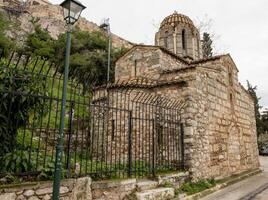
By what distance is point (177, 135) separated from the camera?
8.68 meters

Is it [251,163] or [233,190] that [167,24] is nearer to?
[251,163]

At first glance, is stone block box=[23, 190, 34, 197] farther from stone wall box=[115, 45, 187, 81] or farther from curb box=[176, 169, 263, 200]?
stone wall box=[115, 45, 187, 81]

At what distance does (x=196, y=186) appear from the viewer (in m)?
8.19

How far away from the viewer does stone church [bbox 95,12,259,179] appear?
29.5 feet

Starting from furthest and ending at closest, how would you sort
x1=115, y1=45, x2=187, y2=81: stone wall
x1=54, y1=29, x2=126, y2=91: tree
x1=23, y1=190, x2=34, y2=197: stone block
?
1. x1=54, y1=29, x2=126, y2=91: tree
2. x1=115, y1=45, x2=187, y2=81: stone wall
3. x1=23, y1=190, x2=34, y2=197: stone block

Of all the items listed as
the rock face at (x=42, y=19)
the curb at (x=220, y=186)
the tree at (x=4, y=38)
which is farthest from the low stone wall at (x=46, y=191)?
the rock face at (x=42, y=19)

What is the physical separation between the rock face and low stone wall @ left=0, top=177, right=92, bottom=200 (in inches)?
934

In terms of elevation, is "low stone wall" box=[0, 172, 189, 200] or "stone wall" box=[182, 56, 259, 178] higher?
"stone wall" box=[182, 56, 259, 178]

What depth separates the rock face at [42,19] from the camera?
28.4m

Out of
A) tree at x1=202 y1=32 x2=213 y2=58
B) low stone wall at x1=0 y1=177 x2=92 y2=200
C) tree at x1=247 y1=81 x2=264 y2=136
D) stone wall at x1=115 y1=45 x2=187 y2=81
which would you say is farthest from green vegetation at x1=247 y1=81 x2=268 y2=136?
low stone wall at x1=0 y1=177 x2=92 y2=200

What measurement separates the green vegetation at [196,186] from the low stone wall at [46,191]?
11.5 ft

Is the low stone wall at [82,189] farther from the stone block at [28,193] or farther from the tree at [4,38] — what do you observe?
the tree at [4,38]

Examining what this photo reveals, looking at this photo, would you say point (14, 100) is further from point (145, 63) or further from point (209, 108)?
point (145, 63)

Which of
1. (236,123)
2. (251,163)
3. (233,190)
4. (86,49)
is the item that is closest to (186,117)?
(233,190)
